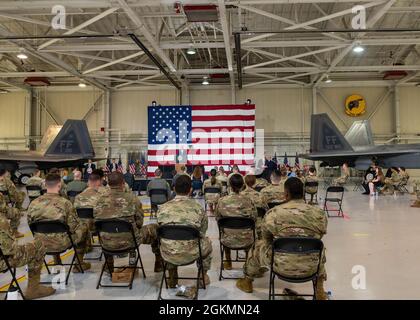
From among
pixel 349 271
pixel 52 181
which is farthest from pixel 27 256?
pixel 349 271

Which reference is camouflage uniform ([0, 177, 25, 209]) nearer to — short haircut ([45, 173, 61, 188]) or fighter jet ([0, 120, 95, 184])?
short haircut ([45, 173, 61, 188])

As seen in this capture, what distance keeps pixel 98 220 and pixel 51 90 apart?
2102cm


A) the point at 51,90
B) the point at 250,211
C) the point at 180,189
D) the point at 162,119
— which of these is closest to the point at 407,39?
the point at 162,119

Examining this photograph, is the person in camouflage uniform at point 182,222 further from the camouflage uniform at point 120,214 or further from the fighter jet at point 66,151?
the fighter jet at point 66,151

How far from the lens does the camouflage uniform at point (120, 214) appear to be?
3703mm

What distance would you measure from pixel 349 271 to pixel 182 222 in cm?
245

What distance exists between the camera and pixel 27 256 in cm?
322

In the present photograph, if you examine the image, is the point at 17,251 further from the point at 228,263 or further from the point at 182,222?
the point at 228,263

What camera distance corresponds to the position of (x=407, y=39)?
13.0 metres

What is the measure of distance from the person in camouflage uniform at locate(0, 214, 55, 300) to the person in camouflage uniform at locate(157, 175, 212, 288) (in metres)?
1.30

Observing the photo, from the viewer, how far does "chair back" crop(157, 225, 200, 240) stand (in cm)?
317

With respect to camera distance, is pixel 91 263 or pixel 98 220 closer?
pixel 98 220

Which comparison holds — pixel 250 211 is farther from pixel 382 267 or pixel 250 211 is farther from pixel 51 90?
pixel 51 90

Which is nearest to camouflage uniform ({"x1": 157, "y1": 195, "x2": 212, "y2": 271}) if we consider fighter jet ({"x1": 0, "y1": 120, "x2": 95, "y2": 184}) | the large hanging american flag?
fighter jet ({"x1": 0, "y1": 120, "x2": 95, "y2": 184})
